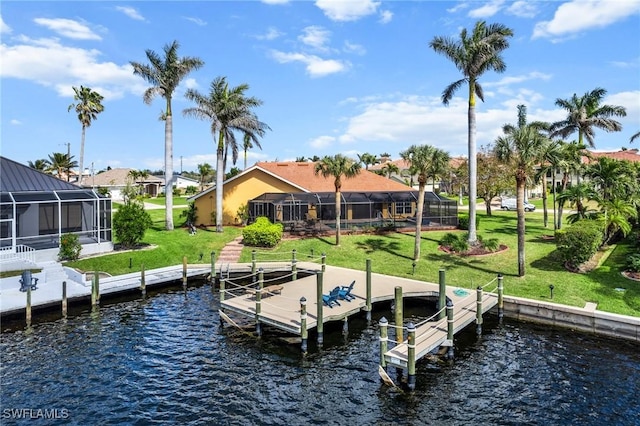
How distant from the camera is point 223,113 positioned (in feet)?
124

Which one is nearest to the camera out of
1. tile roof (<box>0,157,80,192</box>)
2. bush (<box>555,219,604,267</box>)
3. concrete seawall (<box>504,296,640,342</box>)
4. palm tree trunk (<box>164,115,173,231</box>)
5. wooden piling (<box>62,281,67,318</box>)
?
concrete seawall (<box>504,296,640,342</box>)

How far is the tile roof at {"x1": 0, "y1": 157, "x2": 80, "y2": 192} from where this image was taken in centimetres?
2983

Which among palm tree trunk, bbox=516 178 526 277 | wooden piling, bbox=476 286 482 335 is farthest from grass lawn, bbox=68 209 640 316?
wooden piling, bbox=476 286 482 335

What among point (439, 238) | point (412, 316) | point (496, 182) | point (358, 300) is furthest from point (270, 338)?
point (496, 182)

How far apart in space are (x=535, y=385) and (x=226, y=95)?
33186 mm

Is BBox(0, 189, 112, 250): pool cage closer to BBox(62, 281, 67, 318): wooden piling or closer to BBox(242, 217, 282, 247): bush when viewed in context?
BBox(62, 281, 67, 318): wooden piling

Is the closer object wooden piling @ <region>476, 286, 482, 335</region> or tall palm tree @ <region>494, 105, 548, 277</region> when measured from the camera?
wooden piling @ <region>476, 286, 482, 335</region>

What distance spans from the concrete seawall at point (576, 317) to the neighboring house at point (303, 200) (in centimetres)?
2045

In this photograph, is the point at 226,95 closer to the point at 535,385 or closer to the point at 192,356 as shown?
the point at 192,356

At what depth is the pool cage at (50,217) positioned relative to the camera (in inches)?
1134

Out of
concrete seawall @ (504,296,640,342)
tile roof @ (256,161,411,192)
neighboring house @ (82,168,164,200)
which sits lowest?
concrete seawall @ (504,296,640,342)

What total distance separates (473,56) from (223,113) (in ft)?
71.4

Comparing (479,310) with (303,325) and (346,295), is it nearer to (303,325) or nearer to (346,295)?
(346,295)

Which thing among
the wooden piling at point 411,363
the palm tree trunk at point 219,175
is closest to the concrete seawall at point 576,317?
the wooden piling at point 411,363
